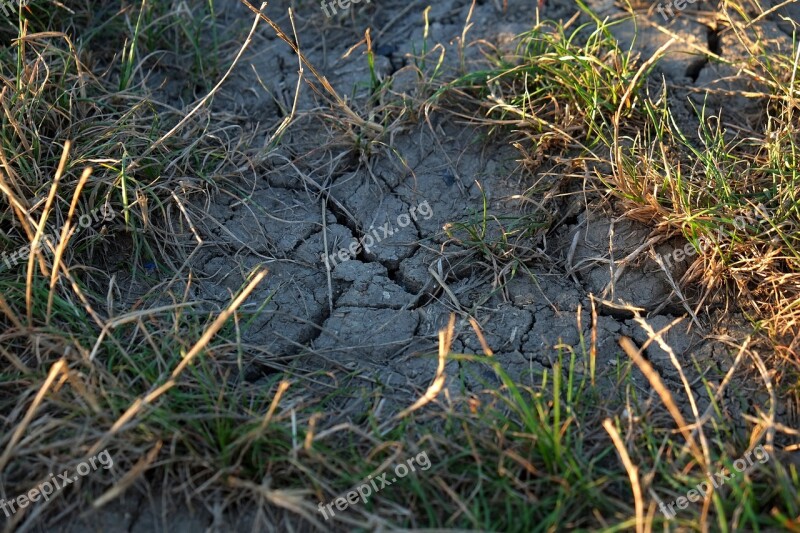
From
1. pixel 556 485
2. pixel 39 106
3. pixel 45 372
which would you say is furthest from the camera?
pixel 39 106

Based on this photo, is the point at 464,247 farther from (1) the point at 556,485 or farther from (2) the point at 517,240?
(1) the point at 556,485

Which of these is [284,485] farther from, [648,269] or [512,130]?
[512,130]

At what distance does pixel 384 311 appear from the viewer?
266 cm

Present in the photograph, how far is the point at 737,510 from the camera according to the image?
1.92m

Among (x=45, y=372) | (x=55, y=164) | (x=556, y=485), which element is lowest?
(x=556, y=485)

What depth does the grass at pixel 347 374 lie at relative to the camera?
2078mm

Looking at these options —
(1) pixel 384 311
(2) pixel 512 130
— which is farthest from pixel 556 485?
(2) pixel 512 130

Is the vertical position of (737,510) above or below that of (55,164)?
below

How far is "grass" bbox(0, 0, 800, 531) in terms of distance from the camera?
208cm

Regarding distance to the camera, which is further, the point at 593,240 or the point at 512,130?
the point at 512,130

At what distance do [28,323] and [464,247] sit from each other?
1381 millimetres

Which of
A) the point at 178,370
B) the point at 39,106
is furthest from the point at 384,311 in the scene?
the point at 39,106

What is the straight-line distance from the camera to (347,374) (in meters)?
2.43

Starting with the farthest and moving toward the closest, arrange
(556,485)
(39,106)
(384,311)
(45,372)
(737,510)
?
(39,106) → (384,311) → (45,372) → (556,485) → (737,510)
